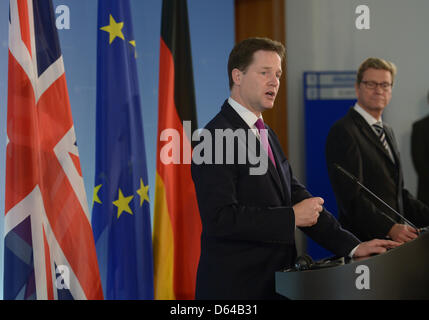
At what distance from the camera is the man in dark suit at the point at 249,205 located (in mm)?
1502

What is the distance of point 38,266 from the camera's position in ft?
7.63

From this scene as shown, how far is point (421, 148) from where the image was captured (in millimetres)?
4055

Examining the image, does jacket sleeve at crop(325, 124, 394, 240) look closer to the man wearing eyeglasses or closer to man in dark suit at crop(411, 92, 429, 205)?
the man wearing eyeglasses

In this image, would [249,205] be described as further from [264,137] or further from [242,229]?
[264,137]

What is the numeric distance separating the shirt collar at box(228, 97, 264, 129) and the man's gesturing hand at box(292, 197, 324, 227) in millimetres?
319

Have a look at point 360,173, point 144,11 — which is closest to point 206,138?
point 360,173

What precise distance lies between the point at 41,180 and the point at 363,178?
1491 millimetres

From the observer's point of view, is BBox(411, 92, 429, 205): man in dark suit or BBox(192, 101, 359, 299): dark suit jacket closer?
BBox(192, 101, 359, 299): dark suit jacket

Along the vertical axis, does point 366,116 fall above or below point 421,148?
above

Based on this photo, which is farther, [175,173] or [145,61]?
[145,61]

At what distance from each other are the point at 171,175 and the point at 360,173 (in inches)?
45.8

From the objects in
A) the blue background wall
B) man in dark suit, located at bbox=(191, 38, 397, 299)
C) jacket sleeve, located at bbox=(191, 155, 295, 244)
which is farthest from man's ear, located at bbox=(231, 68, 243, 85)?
the blue background wall

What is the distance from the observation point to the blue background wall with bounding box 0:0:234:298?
11.1 ft

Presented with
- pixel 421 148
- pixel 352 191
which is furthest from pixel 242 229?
pixel 421 148
